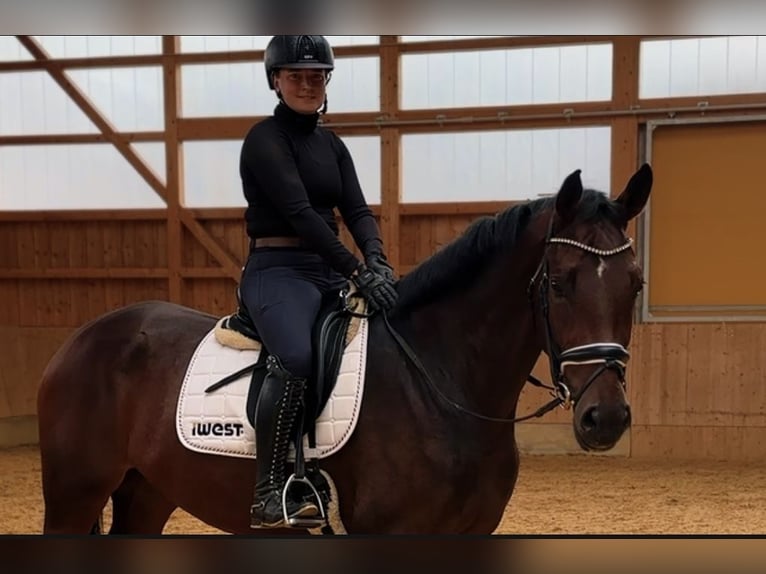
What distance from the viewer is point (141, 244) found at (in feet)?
24.5

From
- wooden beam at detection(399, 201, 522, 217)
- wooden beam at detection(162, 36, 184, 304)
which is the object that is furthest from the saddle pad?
wooden beam at detection(162, 36, 184, 304)

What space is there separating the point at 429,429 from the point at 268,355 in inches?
21.9

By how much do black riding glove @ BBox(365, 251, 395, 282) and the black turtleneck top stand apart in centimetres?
3

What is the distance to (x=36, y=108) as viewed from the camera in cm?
756

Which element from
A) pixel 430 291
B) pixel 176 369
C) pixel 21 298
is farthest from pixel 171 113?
pixel 430 291

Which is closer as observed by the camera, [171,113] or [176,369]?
[176,369]

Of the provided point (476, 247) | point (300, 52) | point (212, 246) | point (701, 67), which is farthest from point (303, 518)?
point (701, 67)

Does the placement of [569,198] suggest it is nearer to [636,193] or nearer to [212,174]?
[636,193]

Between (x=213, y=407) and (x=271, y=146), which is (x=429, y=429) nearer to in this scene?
(x=213, y=407)

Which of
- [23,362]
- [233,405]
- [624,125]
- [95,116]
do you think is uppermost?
[95,116]

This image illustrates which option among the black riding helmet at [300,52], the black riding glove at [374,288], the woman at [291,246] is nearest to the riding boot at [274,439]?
the woman at [291,246]

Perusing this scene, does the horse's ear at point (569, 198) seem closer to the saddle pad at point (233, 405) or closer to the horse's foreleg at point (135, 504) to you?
the saddle pad at point (233, 405)

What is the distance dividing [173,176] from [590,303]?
628cm

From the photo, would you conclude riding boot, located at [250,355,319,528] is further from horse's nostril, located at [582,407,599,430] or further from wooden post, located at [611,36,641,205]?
wooden post, located at [611,36,641,205]
